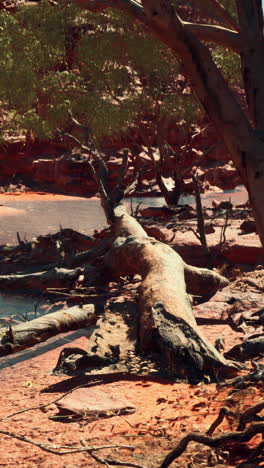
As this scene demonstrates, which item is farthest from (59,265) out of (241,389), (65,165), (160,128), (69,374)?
(65,165)

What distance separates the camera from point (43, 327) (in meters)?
7.91

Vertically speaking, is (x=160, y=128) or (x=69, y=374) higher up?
(x=160, y=128)

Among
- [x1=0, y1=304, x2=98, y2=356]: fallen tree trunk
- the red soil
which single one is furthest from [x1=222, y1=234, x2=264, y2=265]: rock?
the red soil

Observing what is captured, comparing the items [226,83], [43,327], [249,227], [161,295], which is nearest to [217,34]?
[226,83]

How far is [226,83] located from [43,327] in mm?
4394

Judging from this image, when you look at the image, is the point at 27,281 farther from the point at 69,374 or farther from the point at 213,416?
the point at 213,416

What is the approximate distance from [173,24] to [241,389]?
3.37 m

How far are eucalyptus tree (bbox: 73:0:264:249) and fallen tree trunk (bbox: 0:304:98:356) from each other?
376 centimetres

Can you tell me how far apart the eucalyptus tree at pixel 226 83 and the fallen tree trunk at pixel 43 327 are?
148 inches

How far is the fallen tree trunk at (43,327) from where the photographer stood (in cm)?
735

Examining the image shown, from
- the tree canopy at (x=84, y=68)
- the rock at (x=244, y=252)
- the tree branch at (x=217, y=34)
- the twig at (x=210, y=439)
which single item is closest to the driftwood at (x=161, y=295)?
the twig at (x=210, y=439)

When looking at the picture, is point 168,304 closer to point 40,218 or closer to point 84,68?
point 84,68

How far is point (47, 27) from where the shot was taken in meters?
21.0

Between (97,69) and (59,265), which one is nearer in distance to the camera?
(59,265)
